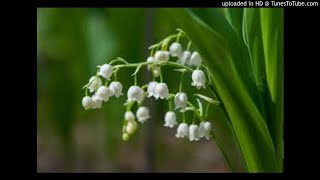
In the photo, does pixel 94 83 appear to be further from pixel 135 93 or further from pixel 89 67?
pixel 89 67

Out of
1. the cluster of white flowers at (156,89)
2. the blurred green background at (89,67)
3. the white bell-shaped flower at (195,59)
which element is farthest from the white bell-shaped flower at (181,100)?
the blurred green background at (89,67)

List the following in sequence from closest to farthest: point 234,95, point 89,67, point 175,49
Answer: point 234,95 → point 175,49 → point 89,67

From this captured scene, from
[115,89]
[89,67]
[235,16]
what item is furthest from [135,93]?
[89,67]

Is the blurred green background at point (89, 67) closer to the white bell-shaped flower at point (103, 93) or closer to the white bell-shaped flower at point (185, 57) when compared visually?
the white bell-shaped flower at point (185, 57)

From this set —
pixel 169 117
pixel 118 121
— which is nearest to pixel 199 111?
pixel 169 117

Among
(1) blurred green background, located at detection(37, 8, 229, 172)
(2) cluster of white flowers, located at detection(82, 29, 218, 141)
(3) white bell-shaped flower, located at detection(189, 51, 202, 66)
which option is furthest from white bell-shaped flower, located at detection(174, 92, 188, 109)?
(1) blurred green background, located at detection(37, 8, 229, 172)

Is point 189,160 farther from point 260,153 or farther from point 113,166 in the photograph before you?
A: point 260,153

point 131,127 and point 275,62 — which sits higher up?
point 275,62

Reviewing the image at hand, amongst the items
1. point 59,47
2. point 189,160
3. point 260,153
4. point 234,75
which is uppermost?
point 59,47
